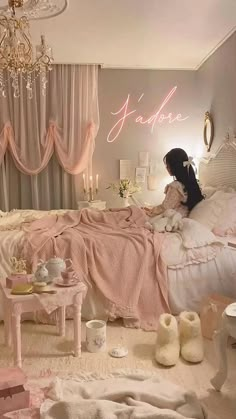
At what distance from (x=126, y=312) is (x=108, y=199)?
9.06ft

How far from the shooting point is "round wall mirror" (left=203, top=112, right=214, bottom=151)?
15.0ft

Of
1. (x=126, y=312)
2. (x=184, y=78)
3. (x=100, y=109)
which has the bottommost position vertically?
(x=126, y=312)

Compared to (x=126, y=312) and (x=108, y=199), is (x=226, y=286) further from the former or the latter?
(x=108, y=199)

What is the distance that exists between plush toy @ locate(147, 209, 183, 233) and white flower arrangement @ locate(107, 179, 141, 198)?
1884mm

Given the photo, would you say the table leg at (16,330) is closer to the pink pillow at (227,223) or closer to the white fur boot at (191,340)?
the white fur boot at (191,340)

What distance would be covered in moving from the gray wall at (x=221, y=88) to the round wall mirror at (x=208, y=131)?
66 mm

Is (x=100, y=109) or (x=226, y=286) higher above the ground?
(x=100, y=109)

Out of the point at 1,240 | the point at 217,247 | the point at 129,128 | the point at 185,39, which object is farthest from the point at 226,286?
the point at 129,128

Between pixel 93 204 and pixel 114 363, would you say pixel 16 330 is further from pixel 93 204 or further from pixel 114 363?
pixel 93 204

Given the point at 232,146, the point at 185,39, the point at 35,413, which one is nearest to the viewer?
Result: the point at 35,413

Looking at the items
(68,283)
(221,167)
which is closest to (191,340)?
(68,283)

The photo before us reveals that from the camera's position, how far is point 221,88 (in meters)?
4.25

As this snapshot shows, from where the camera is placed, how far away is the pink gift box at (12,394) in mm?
1748

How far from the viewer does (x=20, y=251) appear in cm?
289
